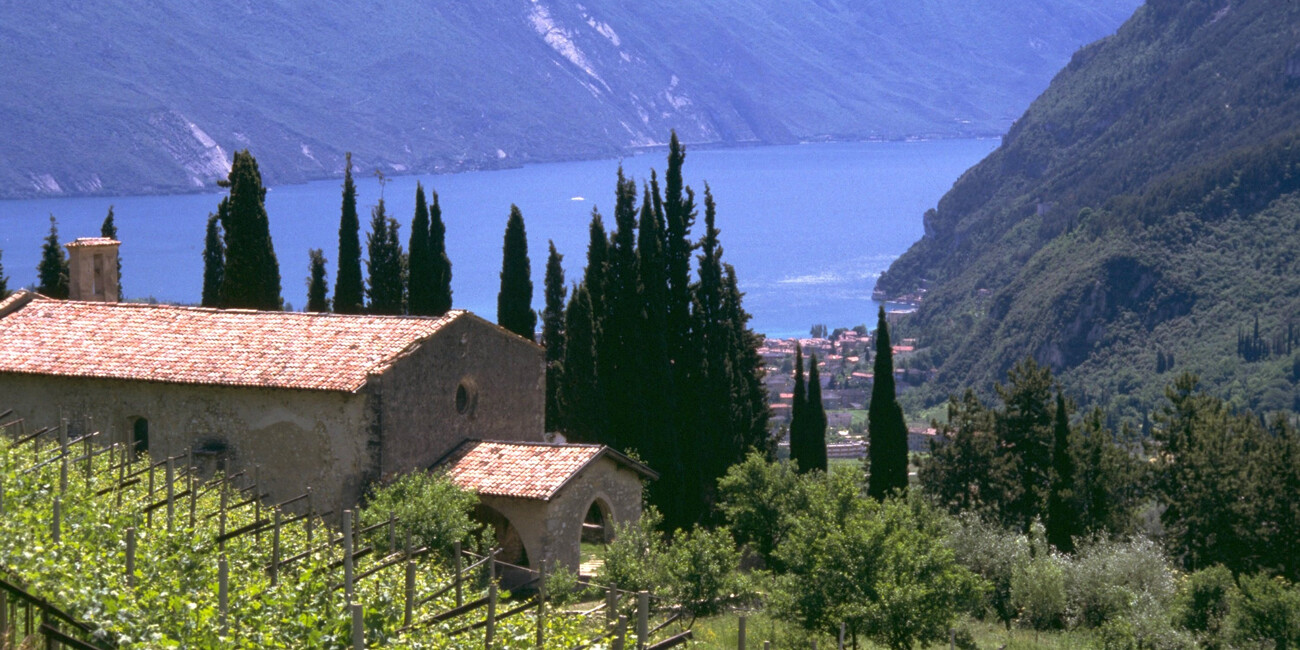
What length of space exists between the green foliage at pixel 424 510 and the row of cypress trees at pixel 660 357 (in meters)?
9.53

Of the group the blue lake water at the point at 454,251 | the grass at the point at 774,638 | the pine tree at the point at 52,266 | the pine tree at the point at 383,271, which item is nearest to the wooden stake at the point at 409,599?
the grass at the point at 774,638

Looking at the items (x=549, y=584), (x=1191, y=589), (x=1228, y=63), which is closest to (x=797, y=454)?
(x=1191, y=589)

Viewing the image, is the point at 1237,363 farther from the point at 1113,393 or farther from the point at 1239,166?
the point at 1239,166

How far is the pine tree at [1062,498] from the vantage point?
127 feet

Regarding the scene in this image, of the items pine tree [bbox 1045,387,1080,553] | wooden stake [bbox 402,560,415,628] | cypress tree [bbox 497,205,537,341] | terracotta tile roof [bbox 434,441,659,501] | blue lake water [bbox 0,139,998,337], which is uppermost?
blue lake water [bbox 0,139,998,337]

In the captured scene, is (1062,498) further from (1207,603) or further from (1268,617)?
(1268,617)

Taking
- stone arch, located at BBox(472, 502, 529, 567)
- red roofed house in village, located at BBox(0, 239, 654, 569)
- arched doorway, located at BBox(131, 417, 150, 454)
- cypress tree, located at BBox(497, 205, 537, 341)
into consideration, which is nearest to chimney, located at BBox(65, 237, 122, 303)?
red roofed house in village, located at BBox(0, 239, 654, 569)

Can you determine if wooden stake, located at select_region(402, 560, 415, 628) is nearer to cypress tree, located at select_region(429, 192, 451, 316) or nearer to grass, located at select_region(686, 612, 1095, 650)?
grass, located at select_region(686, 612, 1095, 650)

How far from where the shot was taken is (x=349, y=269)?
39.6 meters

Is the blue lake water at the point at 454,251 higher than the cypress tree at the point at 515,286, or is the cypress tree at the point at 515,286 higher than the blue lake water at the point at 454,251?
the blue lake water at the point at 454,251

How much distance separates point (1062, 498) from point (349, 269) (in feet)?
65.2

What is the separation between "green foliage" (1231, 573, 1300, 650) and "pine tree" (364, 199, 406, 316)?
74.2 ft

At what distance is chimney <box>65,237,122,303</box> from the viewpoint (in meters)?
31.5

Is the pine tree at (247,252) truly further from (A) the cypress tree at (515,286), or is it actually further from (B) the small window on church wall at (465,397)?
(B) the small window on church wall at (465,397)
